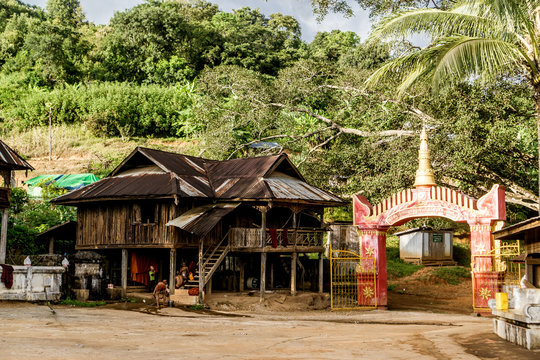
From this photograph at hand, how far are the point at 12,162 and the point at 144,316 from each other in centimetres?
828

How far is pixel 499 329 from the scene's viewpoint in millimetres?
12617

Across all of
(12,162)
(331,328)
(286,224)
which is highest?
(12,162)

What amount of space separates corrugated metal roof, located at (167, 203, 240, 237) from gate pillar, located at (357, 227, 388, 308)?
15.7 feet

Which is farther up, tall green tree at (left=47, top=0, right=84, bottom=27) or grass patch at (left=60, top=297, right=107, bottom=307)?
tall green tree at (left=47, top=0, right=84, bottom=27)

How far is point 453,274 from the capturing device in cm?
3059

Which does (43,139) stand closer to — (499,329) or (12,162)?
(12,162)

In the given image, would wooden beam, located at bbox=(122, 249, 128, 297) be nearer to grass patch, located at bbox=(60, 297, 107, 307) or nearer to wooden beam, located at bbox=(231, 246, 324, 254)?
grass patch, located at bbox=(60, 297, 107, 307)

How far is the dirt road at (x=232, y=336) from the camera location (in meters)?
10.8

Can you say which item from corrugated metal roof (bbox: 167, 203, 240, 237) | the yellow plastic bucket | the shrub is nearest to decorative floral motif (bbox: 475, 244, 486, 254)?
the yellow plastic bucket

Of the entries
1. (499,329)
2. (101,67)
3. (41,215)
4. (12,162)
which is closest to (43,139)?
(101,67)

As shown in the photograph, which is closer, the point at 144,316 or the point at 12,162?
the point at 144,316

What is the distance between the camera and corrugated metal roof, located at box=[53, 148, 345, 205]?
23.4m

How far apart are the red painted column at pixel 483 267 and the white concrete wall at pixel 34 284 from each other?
13.5 m

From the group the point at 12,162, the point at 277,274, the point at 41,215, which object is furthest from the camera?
the point at 41,215
